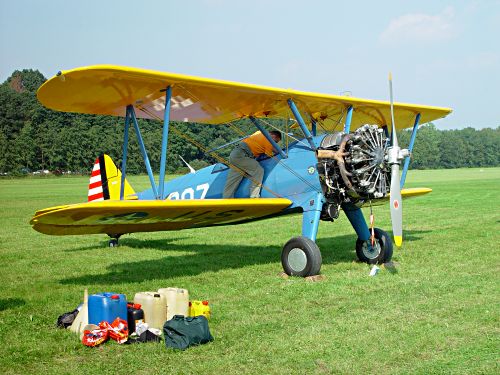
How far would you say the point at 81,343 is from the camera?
5.38 metres

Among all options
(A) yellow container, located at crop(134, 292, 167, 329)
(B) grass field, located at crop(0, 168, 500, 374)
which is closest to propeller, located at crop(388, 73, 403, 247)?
(B) grass field, located at crop(0, 168, 500, 374)

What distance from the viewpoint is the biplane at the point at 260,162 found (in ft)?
25.8

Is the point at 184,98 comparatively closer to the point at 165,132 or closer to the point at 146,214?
the point at 165,132

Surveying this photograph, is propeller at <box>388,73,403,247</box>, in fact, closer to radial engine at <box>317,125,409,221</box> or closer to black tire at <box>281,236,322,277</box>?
radial engine at <box>317,125,409,221</box>

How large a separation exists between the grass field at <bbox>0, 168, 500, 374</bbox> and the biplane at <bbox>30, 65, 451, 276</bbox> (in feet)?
2.66

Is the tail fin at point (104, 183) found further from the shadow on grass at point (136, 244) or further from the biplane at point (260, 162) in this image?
the biplane at point (260, 162)

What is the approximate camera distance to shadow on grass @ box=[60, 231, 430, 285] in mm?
8884

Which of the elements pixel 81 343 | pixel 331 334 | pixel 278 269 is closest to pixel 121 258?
pixel 278 269

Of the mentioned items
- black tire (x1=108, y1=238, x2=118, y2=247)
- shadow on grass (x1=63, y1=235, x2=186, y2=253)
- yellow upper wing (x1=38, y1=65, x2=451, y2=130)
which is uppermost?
yellow upper wing (x1=38, y1=65, x2=451, y2=130)

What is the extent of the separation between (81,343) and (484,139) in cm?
15060

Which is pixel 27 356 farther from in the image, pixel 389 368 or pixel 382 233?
pixel 382 233

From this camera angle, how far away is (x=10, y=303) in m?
7.11

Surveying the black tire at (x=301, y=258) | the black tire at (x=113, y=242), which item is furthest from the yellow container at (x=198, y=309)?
the black tire at (x=113, y=242)

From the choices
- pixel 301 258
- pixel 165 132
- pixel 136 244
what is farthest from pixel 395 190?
pixel 136 244
